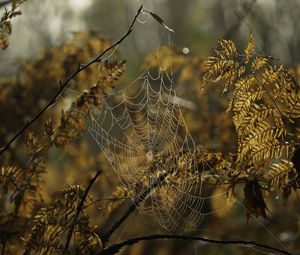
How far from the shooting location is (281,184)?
98.4 inches

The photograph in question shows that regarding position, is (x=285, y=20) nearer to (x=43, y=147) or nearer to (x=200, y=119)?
(x=200, y=119)

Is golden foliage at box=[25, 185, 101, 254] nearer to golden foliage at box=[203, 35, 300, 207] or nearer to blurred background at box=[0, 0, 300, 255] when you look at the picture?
blurred background at box=[0, 0, 300, 255]

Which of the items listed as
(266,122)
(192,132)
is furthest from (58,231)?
(192,132)

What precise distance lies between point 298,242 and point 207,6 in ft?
88.7

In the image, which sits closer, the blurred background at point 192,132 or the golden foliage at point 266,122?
the golden foliage at point 266,122

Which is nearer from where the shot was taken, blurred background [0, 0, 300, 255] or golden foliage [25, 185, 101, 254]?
golden foliage [25, 185, 101, 254]

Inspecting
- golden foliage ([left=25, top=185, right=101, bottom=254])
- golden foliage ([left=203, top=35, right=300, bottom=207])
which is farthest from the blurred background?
A: golden foliage ([left=25, top=185, right=101, bottom=254])

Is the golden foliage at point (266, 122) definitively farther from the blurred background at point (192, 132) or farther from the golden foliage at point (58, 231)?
the golden foliage at point (58, 231)

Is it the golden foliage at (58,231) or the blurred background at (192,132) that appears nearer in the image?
the golden foliage at (58,231)

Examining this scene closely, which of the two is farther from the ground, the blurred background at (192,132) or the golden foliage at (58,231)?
the blurred background at (192,132)

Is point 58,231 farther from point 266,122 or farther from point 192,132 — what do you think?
point 192,132

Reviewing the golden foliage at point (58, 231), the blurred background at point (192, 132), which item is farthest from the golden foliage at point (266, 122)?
the golden foliage at point (58, 231)

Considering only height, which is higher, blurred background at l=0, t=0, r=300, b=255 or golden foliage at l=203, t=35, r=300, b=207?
blurred background at l=0, t=0, r=300, b=255

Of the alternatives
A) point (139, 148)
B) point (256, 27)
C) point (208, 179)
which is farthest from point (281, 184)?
point (256, 27)
